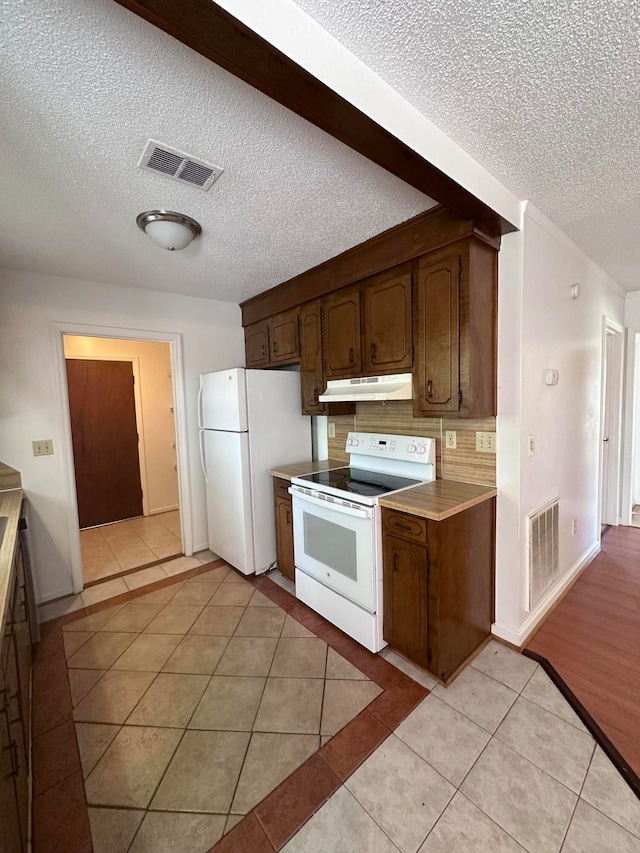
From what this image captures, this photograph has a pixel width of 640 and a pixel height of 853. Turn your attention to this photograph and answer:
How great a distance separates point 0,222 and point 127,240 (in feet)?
1.90

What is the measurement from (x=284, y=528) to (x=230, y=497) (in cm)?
55

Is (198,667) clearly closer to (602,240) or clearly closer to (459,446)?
(459,446)

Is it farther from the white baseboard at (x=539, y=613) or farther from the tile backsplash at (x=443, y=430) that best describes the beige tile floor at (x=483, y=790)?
the tile backsplash at (x=443, y=430)

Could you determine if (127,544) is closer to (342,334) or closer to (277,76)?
(342,334)

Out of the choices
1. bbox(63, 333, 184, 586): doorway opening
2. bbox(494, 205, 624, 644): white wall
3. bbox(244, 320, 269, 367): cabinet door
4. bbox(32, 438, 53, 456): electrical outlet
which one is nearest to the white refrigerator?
bbox(244, 320, 269, 367): cabinet door

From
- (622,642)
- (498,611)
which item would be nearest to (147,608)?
(498,611)

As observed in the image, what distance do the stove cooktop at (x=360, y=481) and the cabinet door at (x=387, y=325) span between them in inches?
27.9

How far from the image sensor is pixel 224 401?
115 inches

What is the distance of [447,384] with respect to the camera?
6.24ft

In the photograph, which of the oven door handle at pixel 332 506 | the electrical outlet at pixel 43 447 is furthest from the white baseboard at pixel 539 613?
the electrical outlet at pixel 43 447

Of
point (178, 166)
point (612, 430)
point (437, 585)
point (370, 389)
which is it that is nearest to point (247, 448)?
point (370, 389)

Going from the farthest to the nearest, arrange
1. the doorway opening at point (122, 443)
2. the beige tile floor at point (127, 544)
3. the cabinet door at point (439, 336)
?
the doorway opening at point (122, 443) → the beige tile floor at point (127, 544) → the cabinet door at point (439, 336)

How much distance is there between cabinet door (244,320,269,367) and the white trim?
84.0 inches

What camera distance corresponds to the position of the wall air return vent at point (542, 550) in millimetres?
2068
